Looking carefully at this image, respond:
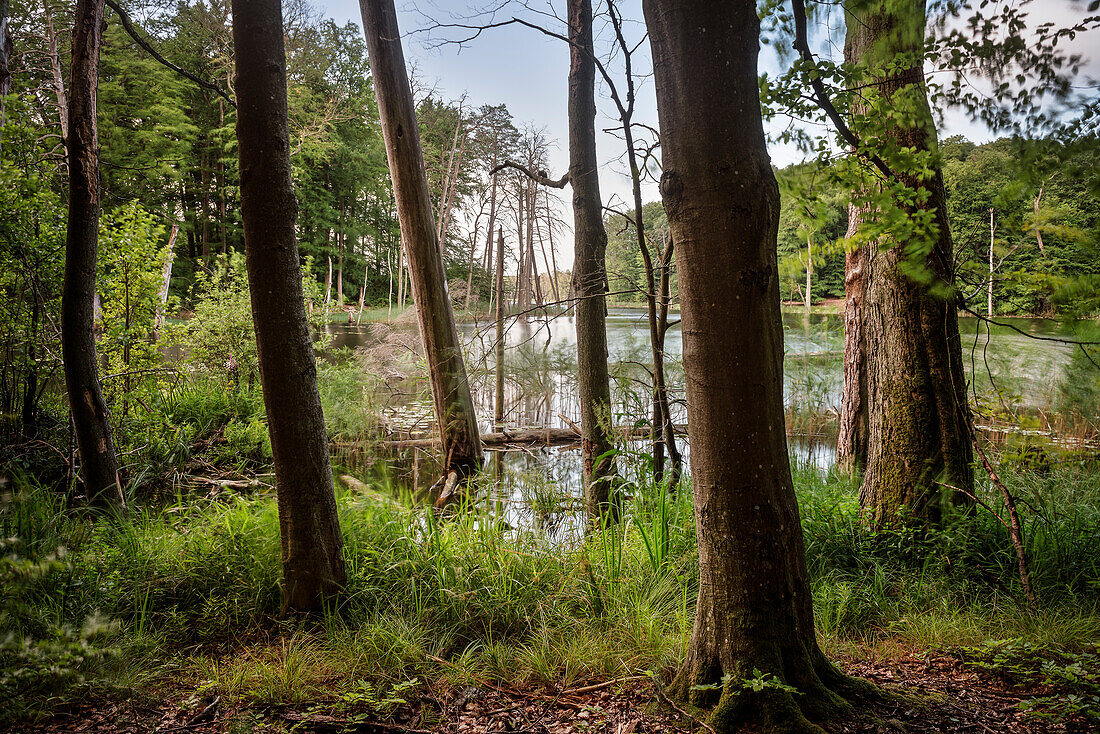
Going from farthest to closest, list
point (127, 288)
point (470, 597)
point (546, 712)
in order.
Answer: point (127, 288), point (470, 597), point (546, 712)

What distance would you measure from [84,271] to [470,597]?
3.43 metres

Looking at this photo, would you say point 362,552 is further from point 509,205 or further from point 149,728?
point 509,205

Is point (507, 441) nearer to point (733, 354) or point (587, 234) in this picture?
point (587, 234)

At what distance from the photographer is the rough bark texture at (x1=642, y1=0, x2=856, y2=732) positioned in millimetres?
1421

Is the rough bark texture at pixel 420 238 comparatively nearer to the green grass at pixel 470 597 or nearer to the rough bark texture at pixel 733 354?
the green grass at pixel 470 597

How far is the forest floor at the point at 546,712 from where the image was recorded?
1483mm

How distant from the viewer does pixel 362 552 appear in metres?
2.81

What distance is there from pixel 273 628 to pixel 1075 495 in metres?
5.35

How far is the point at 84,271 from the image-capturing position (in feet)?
11.3

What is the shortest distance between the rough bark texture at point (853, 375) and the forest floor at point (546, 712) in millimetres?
2552

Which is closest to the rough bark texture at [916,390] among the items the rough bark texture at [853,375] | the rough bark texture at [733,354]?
the rough bark texture at [853,375]

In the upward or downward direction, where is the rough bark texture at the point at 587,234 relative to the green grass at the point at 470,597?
upward

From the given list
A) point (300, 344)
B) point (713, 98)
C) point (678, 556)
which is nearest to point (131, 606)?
point (300, 344)

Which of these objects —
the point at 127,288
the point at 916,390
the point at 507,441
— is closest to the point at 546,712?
the point at 916,390
